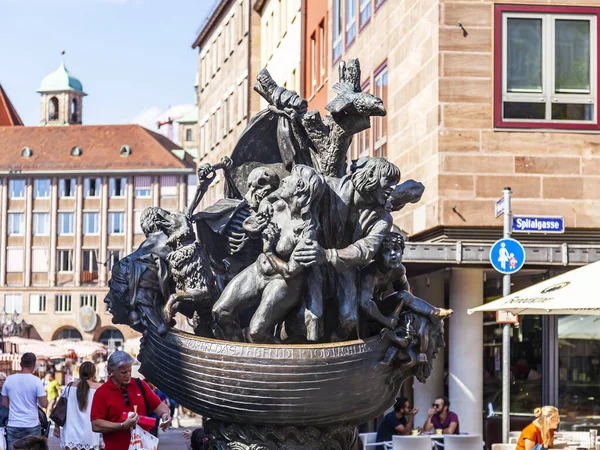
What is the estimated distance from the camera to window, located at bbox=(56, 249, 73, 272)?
109m

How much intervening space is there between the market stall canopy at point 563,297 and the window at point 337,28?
1795 centimetres

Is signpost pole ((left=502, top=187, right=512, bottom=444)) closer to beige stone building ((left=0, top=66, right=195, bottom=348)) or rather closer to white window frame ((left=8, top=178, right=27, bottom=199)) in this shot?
beige stone building ((left=0, top=66, right=195, bottom=348))

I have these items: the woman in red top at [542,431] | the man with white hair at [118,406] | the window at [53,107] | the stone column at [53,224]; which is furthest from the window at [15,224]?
the man with white hair at [118,406]

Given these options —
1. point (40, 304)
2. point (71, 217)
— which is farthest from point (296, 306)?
point (71, 217)

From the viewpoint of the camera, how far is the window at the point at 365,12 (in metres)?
28.2

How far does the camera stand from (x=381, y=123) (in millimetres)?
Result: 26625

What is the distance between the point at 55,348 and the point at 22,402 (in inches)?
1743

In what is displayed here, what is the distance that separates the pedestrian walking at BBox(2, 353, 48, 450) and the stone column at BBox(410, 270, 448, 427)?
11220 mm

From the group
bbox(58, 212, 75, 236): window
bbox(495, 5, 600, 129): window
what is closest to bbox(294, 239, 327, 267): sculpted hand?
bbox(495, 5, 600, 129): window

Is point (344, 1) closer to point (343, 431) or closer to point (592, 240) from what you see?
point (592, 240)

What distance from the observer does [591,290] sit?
515 inches

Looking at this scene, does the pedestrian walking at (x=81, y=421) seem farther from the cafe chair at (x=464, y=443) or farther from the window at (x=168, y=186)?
the window at (x=168, y=186)

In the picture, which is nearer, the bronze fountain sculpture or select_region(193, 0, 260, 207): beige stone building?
the bronze fountain sculpture

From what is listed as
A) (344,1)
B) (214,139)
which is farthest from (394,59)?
→ (214,139)
